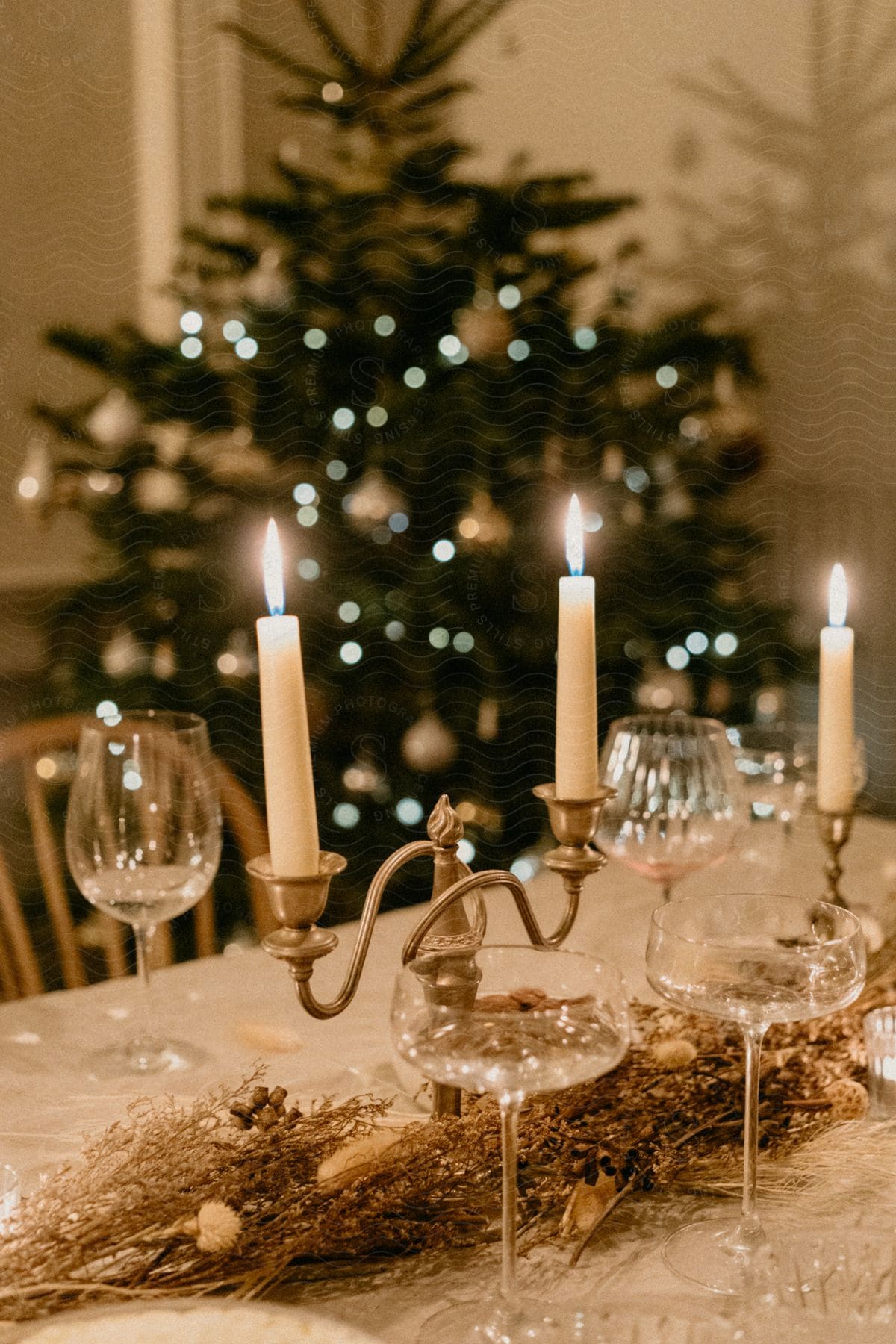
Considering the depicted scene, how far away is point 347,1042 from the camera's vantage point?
1.01 m

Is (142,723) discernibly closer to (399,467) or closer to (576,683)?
(576,683)

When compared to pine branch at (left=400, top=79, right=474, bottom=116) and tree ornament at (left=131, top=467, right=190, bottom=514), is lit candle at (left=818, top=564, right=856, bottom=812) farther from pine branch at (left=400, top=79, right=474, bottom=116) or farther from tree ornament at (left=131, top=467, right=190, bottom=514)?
pine branch at (left=400, top=79, right=474, bottom=116)

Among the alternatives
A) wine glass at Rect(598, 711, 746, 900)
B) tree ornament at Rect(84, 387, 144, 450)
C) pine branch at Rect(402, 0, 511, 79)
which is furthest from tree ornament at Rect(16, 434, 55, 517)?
wine glass at Rect(598, 711, 746, 900)

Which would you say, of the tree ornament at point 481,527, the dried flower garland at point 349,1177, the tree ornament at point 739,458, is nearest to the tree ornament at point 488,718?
the tree ornament at point 481,527

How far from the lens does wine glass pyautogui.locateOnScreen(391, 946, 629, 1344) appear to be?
0.62m

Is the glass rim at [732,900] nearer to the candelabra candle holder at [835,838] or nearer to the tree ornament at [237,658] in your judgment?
the candelabra candle holder at [835,838]

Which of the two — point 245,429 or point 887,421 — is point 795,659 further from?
point 245,429

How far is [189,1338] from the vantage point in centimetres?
58

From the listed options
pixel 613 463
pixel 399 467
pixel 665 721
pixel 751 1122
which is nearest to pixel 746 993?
pixel 751 1122

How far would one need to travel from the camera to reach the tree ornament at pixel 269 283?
230 cm

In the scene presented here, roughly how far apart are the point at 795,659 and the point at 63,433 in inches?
63.6

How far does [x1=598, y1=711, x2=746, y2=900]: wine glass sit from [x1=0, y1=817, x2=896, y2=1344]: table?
3 centimetres

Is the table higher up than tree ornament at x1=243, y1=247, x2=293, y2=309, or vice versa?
tree ornament at x1=243, y1=247, x2=293, y2=309

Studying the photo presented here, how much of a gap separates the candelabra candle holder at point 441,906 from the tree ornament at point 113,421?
1578 mm
